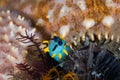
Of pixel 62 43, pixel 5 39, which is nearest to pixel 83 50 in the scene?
pixel 62 43

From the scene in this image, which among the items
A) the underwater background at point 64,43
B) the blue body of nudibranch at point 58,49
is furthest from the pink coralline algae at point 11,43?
the blue body of nudibranch at point 58,49

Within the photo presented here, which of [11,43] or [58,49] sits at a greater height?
[11,43]

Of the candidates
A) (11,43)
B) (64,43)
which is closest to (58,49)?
(64,43)

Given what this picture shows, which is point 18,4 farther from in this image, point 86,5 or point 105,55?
point 105,55

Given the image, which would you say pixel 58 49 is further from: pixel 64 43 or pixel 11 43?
pixel 11 43

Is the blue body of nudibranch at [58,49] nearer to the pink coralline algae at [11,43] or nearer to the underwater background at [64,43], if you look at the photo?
the underwater background at [64,43]

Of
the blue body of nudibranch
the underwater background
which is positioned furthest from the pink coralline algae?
the blue body of nudibranch

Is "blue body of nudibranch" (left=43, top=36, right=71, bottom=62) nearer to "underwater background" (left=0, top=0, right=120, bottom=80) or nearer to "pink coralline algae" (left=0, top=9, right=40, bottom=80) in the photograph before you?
"underwater background" (left=0, top=0, right=120, bottom=80)
